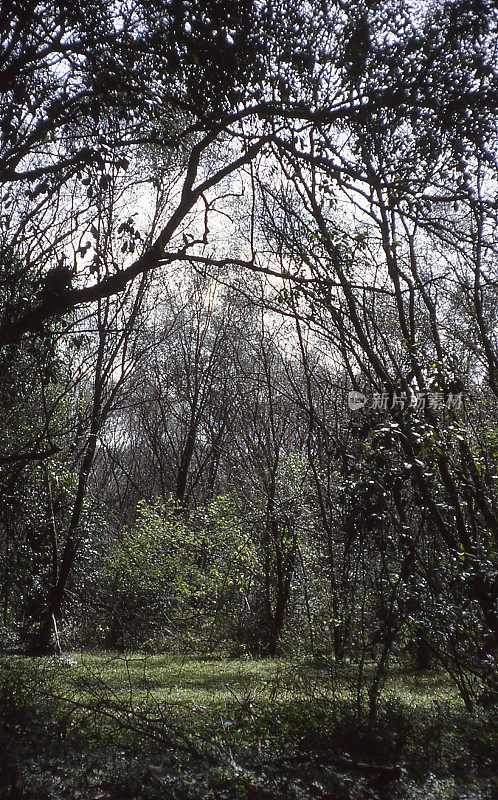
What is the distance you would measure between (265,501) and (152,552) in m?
2.45

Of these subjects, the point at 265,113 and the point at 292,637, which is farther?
the point at 292,637

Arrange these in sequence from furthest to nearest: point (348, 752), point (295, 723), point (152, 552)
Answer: point (152, 552)
point (295, 723)
point (348, 752)

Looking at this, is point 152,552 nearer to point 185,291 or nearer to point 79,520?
point 79,520

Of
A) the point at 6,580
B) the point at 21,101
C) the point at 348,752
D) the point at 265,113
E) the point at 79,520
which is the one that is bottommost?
the point at 348,752

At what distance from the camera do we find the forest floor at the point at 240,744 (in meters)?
3.25

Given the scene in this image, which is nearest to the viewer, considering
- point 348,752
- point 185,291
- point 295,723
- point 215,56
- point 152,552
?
point 348,752

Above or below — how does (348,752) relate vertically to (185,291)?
below

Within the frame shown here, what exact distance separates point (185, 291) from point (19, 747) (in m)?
14.7

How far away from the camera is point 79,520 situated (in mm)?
9914

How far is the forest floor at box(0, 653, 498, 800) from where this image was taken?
325cm

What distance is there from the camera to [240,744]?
386 cm

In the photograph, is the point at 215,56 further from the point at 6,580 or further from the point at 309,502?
the point at 309,502

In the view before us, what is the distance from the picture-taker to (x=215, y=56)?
463cm

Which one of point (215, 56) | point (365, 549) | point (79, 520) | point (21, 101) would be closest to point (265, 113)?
point (215, 56)
